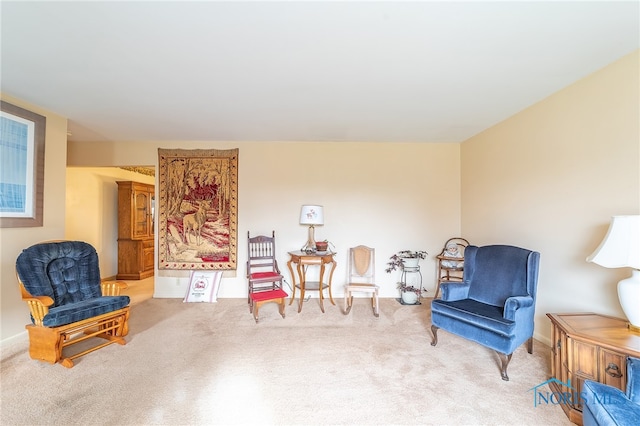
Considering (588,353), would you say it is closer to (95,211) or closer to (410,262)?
(410,262)

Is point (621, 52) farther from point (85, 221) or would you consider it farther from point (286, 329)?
point (85, 221)

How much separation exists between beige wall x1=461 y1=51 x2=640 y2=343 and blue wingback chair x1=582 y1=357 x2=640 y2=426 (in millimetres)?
1084

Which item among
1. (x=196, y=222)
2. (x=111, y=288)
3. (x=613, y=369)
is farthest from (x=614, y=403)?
(x=196, y=222)

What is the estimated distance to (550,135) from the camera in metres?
2.66

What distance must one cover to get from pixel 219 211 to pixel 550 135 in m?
4.37

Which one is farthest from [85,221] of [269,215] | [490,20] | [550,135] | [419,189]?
[550,135]

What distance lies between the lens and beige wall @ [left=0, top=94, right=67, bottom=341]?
2682mm

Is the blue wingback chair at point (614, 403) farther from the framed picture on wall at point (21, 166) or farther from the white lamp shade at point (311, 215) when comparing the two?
the framed picture on wall at point (21, 166)

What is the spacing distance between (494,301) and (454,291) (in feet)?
1.18

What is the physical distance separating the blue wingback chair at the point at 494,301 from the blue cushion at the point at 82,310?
3.20 metres

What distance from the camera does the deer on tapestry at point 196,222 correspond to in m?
4.28

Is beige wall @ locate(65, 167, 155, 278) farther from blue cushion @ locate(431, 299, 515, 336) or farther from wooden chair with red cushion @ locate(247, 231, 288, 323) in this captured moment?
blue cushion @ locate(431, 299, 515, 336)

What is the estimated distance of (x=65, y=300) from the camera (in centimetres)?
260

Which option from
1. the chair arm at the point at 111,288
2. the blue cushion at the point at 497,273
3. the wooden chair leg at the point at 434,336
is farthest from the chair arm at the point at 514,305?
the chair arm at the point at 111,288
